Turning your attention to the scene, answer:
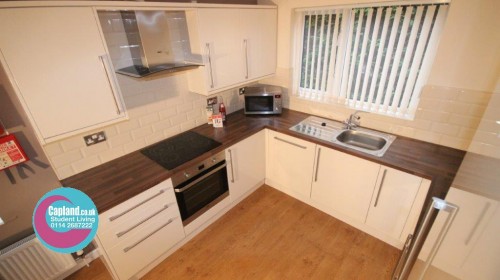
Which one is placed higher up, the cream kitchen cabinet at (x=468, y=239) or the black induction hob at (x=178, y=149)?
the cream kitchen cabinet at (x=468, y=239)

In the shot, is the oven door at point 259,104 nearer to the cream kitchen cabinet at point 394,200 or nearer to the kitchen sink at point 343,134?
the kitchen sink at point 343,134

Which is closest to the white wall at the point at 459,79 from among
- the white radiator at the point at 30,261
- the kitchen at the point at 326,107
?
the kitchen at the point at 326,107

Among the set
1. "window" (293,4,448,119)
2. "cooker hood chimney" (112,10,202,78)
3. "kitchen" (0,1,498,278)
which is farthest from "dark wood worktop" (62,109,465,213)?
"cooker hood chimney" (112,10,202,78)

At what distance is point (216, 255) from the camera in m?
2.13

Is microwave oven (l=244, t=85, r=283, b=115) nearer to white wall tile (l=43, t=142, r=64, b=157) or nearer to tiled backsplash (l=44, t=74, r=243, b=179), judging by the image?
tiled backsplash (l=44, t=74, r=243, b=179)

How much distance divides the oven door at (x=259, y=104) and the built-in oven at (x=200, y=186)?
0.79 m

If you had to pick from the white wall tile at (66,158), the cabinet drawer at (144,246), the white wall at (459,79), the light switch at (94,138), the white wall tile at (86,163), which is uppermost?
the white wall at (459,79)

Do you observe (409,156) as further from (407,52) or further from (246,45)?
(246,45)

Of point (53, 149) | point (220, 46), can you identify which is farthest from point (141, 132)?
point (220, 46)

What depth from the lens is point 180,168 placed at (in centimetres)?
185

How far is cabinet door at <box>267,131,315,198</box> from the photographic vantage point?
92.5 inches

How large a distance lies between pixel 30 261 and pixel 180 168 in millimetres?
1200

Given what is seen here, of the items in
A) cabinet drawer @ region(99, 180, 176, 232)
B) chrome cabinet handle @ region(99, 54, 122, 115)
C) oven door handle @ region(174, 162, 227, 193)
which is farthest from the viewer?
oven door handle @ region(174, 162, 227, 193)

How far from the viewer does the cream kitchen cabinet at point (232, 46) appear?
1.99 metres
